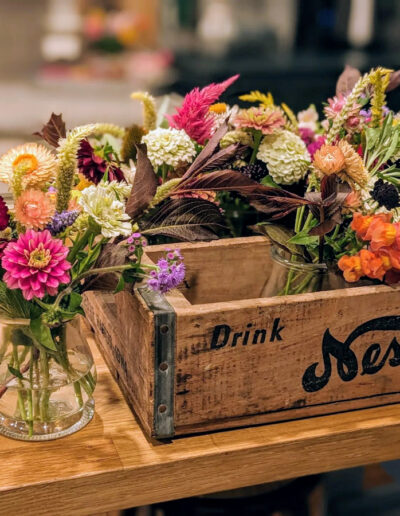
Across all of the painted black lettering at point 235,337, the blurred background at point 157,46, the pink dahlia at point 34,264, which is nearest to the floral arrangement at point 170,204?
the pink dahlia at point 34,264

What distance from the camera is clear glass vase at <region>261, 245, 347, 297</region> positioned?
1181 millimetres

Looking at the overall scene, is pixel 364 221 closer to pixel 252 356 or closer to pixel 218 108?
pixel 252 356

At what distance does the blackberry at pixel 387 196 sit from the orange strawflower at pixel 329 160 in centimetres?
8

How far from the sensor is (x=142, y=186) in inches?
41.8

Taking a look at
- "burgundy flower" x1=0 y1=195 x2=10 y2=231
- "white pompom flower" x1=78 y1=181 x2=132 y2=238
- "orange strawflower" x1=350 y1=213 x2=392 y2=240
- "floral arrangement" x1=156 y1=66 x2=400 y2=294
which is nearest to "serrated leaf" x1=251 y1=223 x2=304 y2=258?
"floral arrangement" x1=156 y1=66 x2=400 y2=294

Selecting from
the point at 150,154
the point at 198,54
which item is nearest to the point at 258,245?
the point at 150,154

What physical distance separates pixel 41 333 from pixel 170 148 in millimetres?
394

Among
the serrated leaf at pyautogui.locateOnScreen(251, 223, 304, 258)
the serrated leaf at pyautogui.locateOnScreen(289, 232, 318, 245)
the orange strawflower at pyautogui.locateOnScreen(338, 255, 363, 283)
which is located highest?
the serrated leaf at pyautogui.locateOnScreen(289, 232, 318, 245)

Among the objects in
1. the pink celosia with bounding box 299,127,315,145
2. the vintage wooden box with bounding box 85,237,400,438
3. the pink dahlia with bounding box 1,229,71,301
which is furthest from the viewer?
the pink celosia with bounding box 299,127,315,145

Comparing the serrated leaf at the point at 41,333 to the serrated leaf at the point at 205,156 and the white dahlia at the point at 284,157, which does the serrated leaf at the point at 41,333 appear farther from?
the white dahlia at the point at 284,157

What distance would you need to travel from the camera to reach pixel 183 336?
1017mm

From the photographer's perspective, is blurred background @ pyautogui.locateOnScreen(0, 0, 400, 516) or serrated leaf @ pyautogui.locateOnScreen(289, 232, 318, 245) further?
blurred background @ pyautogui.locateOnScreen(0, 0, 400, 516)

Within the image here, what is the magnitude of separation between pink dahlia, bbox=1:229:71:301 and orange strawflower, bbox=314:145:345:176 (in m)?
0.39

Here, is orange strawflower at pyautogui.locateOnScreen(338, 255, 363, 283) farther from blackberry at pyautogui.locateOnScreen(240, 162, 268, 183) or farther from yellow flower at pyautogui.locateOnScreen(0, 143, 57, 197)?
yellow flower at pyautogui.locateOnScreen(0, 143, 57, 197)
